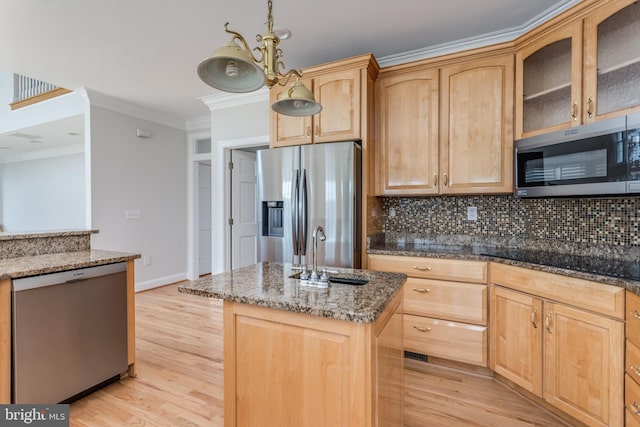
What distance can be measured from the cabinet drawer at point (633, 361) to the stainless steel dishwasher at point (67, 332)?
9.65 feet

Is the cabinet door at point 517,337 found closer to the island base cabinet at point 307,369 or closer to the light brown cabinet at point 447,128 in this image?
the light brown cabinet at point 447,128

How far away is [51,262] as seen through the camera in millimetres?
1939

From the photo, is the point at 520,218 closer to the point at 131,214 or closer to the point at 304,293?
the point at 304,293

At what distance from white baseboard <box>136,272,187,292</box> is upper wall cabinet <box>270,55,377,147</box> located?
3.23 metres

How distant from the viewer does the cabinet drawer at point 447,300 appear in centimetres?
225

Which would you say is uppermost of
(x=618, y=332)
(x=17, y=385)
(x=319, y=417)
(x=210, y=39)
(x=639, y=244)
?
(x=210, y=39)

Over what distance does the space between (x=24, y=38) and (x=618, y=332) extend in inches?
180

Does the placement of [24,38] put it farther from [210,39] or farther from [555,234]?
[555,234]

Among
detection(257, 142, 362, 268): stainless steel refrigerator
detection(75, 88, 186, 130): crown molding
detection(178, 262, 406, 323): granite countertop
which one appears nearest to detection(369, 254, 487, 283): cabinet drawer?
detection(257, 142, 362, 268): stainless steel refrigerator

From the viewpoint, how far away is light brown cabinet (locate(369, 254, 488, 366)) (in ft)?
Answer: 7.39

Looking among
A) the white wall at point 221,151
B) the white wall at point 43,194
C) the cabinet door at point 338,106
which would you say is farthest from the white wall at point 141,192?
the cabinet door at point 338,106

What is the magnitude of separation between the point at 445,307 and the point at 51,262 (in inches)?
106

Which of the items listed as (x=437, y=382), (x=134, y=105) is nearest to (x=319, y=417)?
(x=437, y=382)

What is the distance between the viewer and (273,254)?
2768 millimetres
